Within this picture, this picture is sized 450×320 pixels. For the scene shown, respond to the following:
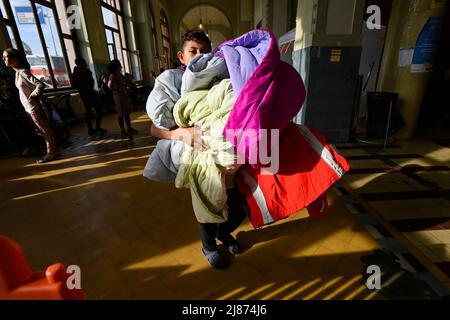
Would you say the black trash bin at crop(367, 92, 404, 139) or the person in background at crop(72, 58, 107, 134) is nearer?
the black trash bin at crop(367, 92, 404, 139)

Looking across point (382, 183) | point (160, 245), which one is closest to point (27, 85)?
point (160, 245)

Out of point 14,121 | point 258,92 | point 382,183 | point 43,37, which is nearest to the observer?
point 258,92

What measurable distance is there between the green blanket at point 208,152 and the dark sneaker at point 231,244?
16.3 inches

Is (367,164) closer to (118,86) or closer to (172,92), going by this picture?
(172,92)

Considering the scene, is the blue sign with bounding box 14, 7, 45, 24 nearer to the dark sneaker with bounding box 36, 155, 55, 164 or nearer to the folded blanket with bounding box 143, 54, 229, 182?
the dark sneaker with bounding box 36, 155, 55, 164

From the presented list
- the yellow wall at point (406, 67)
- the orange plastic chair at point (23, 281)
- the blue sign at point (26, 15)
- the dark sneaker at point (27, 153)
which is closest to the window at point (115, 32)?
the blue sign at point (26, 15)

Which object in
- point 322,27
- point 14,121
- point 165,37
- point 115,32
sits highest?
point 165,37

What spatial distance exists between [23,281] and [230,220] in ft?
3.02

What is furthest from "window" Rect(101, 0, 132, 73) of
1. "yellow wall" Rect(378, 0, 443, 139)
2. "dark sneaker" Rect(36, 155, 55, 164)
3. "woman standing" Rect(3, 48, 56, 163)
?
"yellow wall" Rect(378, 0, 443, 139)

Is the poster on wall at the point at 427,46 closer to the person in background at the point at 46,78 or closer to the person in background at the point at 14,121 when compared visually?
the person in background at the point at 14,121

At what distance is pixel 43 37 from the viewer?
5383mm

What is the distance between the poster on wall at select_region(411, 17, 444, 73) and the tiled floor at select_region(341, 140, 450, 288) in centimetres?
112

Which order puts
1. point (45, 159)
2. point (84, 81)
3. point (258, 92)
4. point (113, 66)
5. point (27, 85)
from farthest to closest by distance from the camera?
point (84, 81) → point (113, 66) → point (45, 159) → point (27, 85) → point (258, 92)

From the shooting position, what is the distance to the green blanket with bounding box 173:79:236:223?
92 cm
